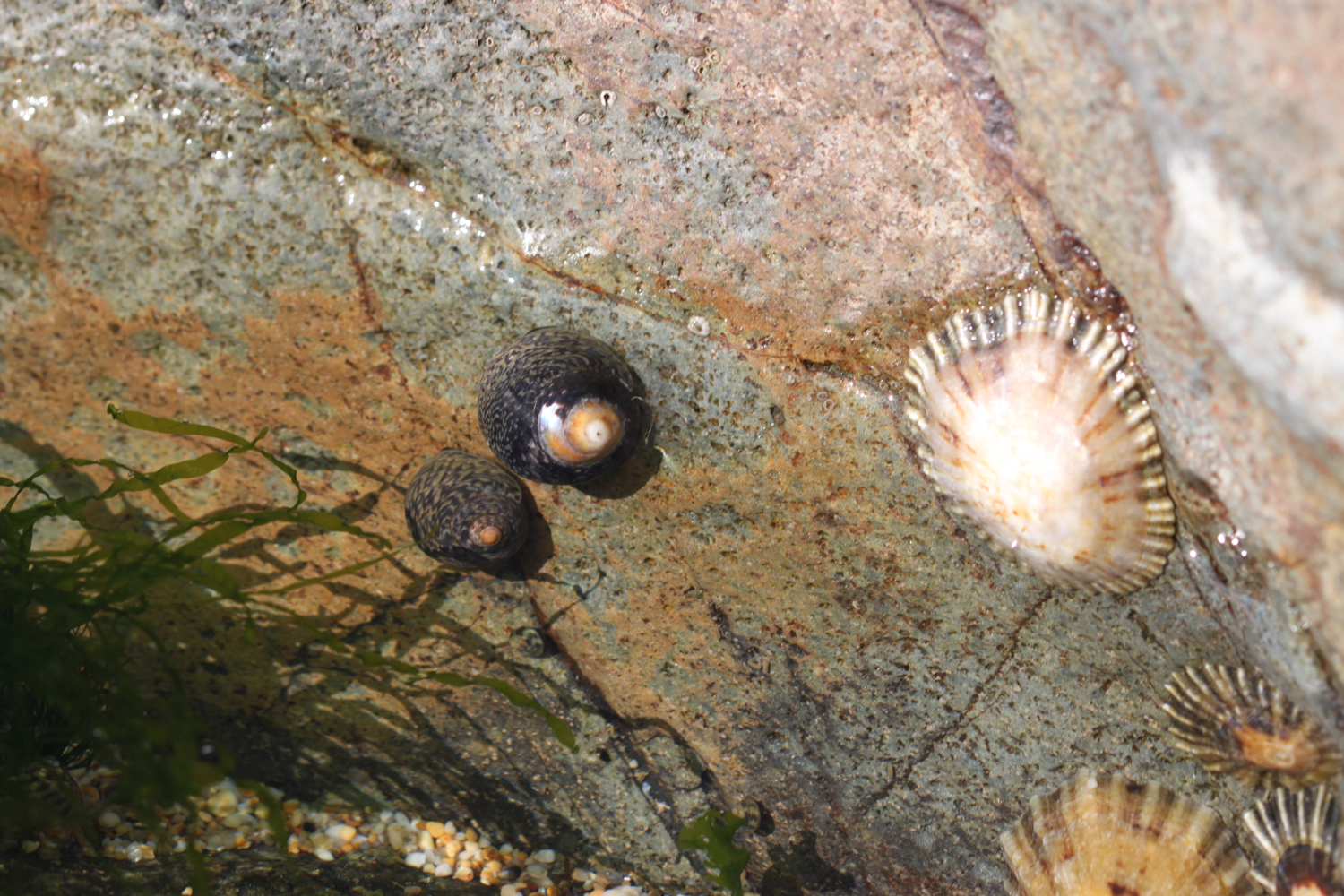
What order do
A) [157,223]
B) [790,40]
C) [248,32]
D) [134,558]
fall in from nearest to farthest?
[790,40] → [248,32] → [157,223] → [134,558]

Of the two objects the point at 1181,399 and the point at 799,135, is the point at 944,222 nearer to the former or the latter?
the point at 799,135

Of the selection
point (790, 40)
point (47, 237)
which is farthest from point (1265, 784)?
point (47, 237)

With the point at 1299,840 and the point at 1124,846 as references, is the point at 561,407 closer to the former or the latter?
the point at 1124,846

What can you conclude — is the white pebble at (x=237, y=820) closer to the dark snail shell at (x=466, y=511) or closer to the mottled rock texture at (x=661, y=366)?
the mottled rock texture at (x=661, y=366)

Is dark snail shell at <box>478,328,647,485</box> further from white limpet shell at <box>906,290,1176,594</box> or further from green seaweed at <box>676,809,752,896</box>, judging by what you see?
green seaweed at <box>676,809,752,896</box>

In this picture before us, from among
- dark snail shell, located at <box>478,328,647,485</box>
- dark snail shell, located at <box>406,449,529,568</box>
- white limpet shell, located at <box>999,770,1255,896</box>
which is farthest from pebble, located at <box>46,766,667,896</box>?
dark snail shell, located at <box>478,328,647,485</box>

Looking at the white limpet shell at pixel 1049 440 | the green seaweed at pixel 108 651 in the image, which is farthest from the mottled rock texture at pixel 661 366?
the green seaweed at pixel 108 651
